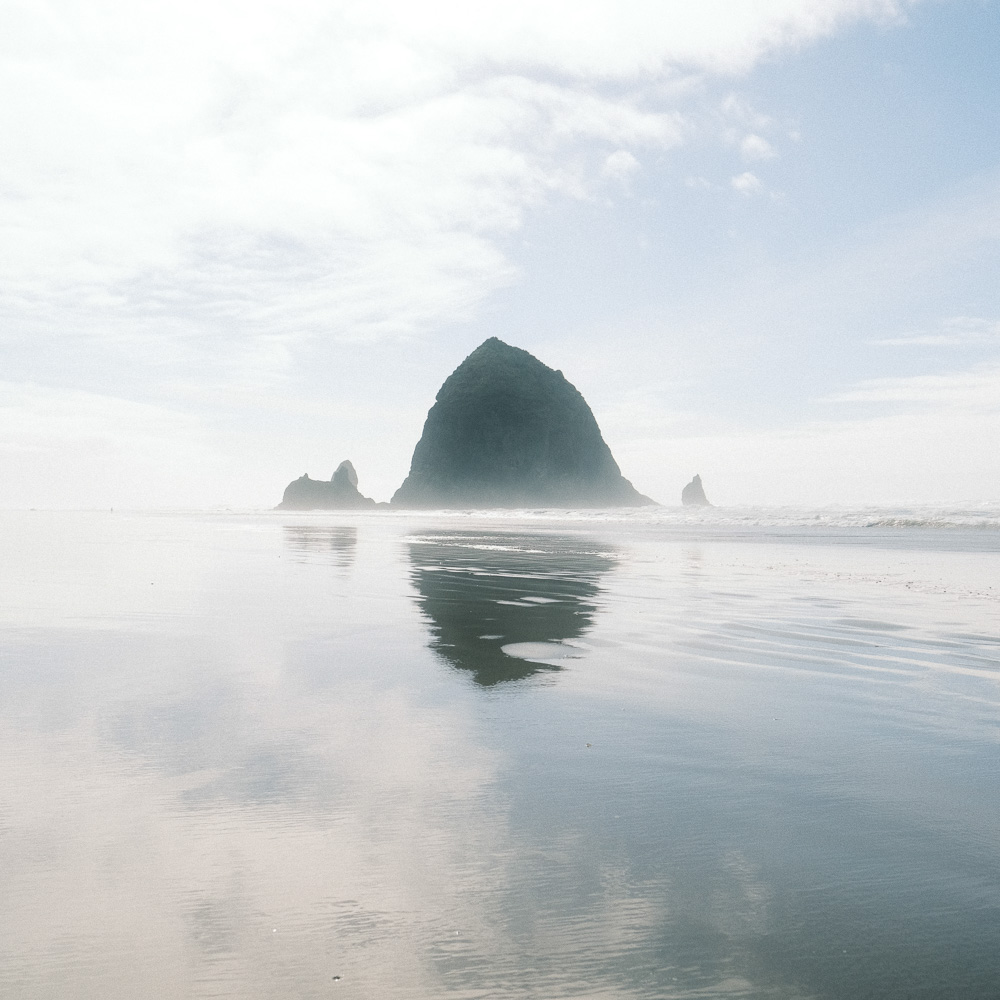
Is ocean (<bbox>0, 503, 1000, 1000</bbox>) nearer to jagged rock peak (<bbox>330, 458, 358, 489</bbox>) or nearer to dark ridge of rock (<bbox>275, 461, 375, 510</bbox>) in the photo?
dark ridge of rock (<bbox>275, 461, 375, 510</bbox>)

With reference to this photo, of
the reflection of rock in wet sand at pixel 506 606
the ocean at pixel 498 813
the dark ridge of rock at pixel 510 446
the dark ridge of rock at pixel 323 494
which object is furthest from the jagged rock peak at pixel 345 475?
the ocean at pixel 498 813

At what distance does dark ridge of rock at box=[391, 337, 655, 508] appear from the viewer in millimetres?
163875

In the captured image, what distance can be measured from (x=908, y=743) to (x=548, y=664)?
3326 millimetres

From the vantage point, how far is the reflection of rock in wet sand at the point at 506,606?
7.73 metres

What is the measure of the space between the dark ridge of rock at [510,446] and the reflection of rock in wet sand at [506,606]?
454 ft

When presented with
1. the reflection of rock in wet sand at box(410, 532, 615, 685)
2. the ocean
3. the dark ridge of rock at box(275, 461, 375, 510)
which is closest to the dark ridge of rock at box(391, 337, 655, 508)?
the dark ridge of rock at box(275, 461, 375, 510)

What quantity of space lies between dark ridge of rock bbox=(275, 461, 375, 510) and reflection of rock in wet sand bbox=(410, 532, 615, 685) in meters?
168

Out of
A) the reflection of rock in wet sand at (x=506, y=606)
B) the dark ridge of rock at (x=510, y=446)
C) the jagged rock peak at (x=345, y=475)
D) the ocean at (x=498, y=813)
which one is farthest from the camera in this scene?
the jagged rock peak at (x=345, y=475)

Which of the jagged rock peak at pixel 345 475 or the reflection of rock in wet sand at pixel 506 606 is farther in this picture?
the jagged rock peak at pixel 345 475

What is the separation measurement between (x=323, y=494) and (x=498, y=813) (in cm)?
19116

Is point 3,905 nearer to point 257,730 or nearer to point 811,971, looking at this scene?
point 257,730

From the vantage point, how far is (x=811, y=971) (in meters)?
2.45

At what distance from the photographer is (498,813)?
12.0 ft

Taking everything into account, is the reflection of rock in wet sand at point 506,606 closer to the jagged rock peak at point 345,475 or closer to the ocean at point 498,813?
the ocean at point 498,813
